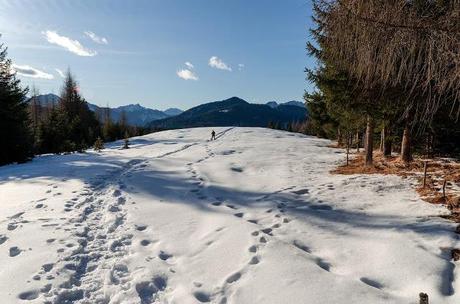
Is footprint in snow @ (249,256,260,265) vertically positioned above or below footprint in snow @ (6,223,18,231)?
below

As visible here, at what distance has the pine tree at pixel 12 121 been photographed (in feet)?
79.9

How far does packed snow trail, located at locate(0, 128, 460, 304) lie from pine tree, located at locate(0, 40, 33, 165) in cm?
1304

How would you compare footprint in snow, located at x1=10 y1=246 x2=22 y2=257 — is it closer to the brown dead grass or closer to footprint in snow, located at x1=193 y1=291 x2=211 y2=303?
footprint in snow, located at x1=193 y1=291 x2=211 y2=303

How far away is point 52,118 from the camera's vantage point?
3575cm

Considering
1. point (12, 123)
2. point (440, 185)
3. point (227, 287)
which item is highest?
point (12, 123)

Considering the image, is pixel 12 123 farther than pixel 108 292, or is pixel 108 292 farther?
pixel 12 123

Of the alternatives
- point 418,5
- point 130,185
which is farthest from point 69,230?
point 418,5

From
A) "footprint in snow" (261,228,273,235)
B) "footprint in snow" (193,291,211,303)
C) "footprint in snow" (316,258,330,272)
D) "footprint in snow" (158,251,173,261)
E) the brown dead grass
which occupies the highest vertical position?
the brown dead grass

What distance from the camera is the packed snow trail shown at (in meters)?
5.46

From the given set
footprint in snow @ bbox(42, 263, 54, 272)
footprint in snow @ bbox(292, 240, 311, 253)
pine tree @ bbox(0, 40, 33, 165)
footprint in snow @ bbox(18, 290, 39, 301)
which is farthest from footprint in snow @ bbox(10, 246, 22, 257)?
pine tree @ bbox(0, 40, 33, 165)

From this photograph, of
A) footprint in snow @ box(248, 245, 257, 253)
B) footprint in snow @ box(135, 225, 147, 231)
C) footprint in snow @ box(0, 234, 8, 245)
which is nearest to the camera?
footprint in snow @ box(248, 245, 257, 253)

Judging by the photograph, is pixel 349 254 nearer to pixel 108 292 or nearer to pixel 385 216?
pixel 385 216

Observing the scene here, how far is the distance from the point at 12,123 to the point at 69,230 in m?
20.3

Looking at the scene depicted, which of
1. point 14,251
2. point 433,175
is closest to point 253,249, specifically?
point 14,251
